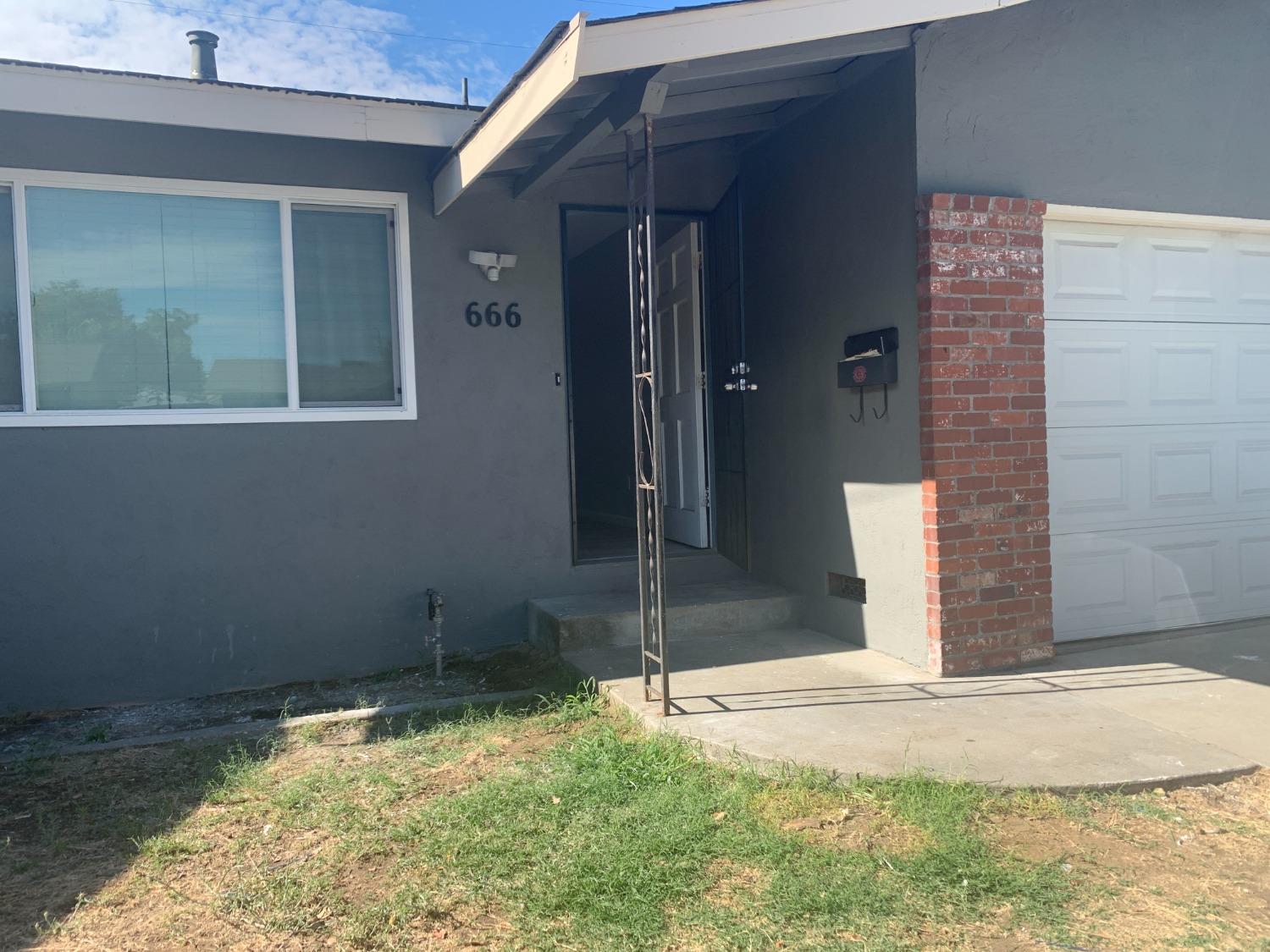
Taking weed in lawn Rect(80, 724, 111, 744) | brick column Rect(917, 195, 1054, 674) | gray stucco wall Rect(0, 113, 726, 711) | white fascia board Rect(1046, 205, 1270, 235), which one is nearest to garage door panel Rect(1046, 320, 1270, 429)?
brick column Rect(917, 195, 1054, 674)

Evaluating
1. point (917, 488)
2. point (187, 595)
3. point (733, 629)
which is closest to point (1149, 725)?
point (917, 488)

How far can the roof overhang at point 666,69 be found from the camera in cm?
363

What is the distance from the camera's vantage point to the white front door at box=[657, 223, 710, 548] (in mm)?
6562

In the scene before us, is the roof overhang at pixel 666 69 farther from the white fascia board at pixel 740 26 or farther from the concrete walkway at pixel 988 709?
the concrete walkway at pixel 988 709

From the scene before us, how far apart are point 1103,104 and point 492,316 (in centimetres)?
351

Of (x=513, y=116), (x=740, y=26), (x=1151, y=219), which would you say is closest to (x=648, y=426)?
(x=513, y=116)

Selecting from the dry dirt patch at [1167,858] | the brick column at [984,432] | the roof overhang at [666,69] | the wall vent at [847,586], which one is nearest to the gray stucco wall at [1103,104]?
the brick column at [984,432]

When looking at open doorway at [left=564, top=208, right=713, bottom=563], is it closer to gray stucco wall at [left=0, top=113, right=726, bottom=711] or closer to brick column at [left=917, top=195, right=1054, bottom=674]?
gray stucco wall at [left=0, top=113, right=726, bottom=711]

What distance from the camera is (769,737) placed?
3.78m

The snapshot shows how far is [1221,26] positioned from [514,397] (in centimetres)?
446

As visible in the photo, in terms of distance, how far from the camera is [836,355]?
209 inches

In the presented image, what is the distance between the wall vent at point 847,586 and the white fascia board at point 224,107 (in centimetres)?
319

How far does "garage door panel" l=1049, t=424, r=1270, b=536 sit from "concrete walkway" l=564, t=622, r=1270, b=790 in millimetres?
695

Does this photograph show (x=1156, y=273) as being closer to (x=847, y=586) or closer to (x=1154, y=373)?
(x=1154, y=373)
